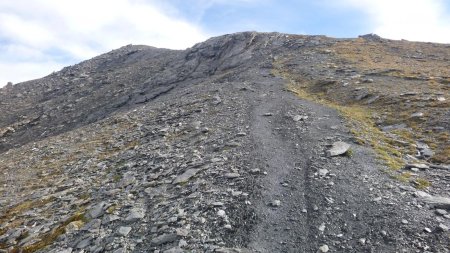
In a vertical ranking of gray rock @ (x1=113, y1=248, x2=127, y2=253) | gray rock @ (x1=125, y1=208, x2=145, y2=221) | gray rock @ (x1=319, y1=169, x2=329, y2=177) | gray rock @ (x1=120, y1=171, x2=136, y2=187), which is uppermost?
gray rock @ (x1=120, y1=171, x2=136, y2=187)

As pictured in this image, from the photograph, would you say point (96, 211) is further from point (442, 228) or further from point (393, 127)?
point (393, 127)

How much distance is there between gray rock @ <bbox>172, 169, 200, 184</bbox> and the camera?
17.8 meters

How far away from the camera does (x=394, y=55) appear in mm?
54156

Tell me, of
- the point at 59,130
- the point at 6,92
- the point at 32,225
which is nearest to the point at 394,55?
the point at 59,130

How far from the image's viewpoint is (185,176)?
18.2m

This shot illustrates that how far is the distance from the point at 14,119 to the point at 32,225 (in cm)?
5456

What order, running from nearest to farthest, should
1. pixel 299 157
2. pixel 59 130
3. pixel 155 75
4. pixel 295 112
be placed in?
pixel 299 157 < pixel 295 112 < pixel 59 130 < pixel 155 75

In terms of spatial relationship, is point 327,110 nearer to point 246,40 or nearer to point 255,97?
point 255,97

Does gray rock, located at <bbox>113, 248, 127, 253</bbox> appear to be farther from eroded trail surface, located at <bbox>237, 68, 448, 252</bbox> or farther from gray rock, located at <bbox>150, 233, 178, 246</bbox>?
eroded trail surface, located at <bbox>237, 68, 448, 252</bbox>

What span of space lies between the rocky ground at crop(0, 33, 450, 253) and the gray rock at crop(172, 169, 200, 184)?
61 mm

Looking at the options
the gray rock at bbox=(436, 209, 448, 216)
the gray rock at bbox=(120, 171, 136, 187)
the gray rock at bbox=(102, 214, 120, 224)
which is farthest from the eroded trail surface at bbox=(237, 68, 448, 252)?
the gray rock at bbox=(120, 171, 136, 187)

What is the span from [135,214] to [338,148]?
1069cm

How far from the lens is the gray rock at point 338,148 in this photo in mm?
19000

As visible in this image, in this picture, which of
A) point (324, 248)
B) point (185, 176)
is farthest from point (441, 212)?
point (185, 176)
